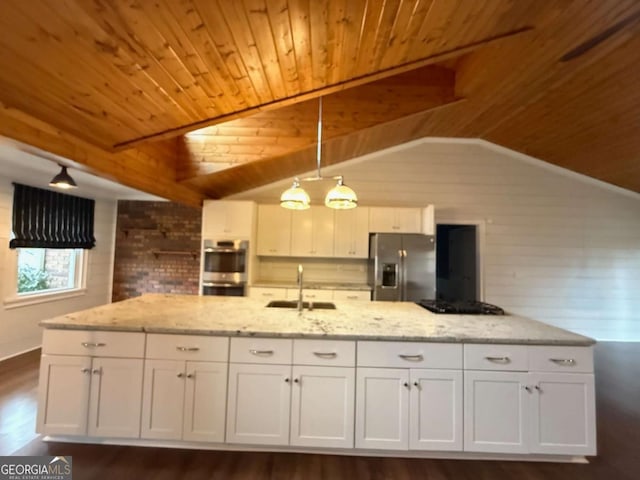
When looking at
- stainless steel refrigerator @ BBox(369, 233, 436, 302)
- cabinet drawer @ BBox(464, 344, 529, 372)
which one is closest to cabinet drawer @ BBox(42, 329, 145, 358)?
cabinet drawer @ BBox(464, 344, 529, 372)

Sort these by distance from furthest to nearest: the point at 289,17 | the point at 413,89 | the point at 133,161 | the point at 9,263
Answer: the point at 9,263
the point at 413,89
the point at 133,161
the point at 289,17

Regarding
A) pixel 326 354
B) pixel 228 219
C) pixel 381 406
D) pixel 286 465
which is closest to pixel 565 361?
pixel 381 406

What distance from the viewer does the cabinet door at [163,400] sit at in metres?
2.14

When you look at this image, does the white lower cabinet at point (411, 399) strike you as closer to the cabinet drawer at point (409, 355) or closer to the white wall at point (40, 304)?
the cabinet drawer at point (409, 355)

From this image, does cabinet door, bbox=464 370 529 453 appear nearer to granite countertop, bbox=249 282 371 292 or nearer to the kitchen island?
the kitchen island

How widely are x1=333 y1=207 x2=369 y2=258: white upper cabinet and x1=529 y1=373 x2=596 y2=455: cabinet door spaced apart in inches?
120

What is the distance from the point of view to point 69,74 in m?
1.70

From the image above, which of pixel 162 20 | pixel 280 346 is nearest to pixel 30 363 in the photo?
pixel 280 346

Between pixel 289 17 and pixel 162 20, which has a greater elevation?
pixel 289 17

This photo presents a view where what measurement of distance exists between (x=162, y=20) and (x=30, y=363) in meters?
4.21

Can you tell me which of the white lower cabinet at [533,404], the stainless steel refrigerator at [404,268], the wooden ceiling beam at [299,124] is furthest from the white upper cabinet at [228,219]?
the white lower cabinet at [533,404]

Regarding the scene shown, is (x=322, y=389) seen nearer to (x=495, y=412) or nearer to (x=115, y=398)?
(x=495, y=412)

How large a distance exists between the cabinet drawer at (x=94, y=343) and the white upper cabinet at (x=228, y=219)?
2676mm

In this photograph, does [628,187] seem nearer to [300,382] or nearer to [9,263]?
[300,382]
